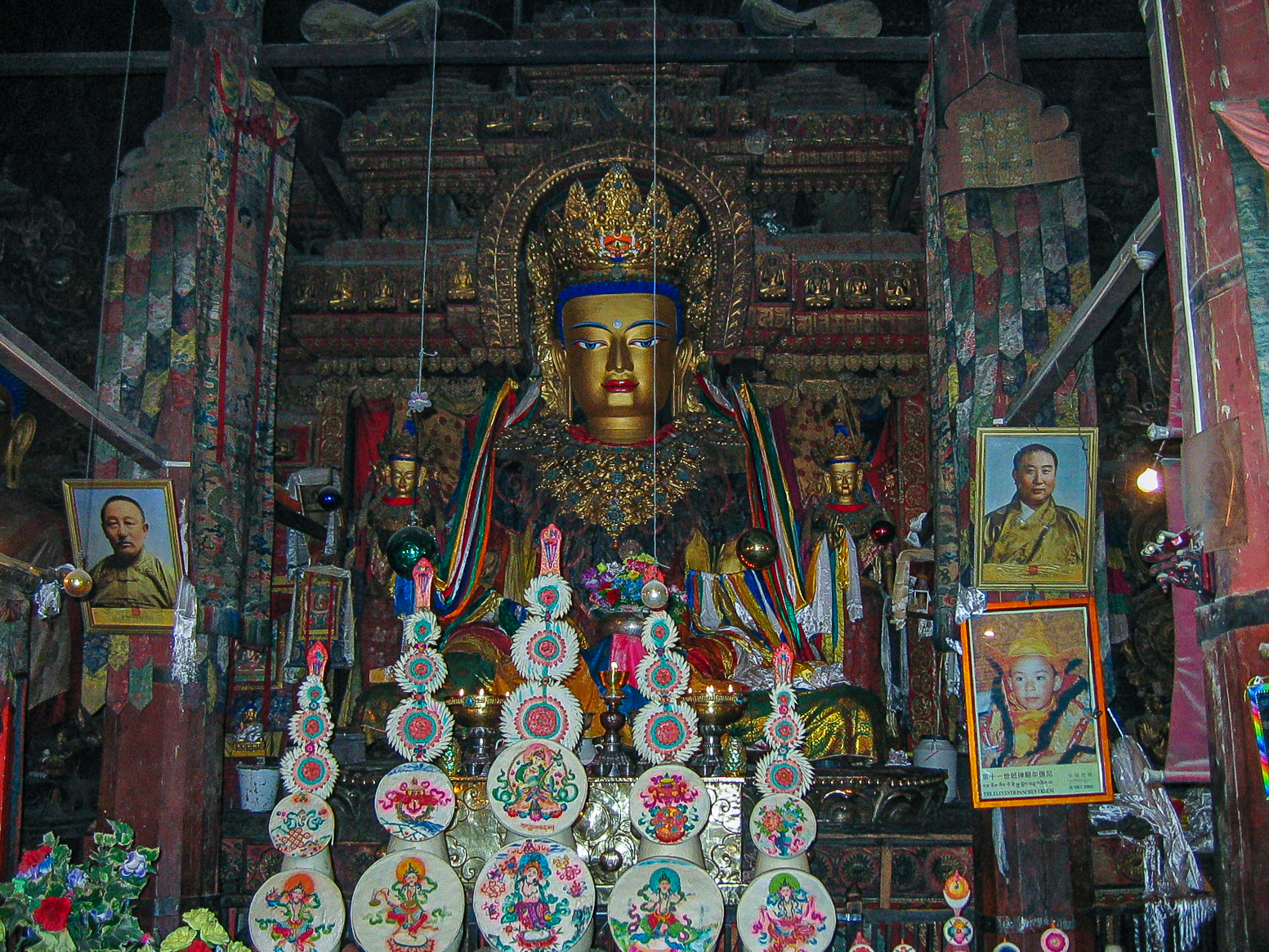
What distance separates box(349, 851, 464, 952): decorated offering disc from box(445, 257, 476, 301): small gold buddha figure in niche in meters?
3.79

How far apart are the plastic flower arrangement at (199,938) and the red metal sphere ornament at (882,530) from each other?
4.45m

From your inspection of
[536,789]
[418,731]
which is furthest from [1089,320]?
[418,731]

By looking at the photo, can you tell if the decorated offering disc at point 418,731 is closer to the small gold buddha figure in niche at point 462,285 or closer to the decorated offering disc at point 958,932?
the decorated offering disc at point 958,932

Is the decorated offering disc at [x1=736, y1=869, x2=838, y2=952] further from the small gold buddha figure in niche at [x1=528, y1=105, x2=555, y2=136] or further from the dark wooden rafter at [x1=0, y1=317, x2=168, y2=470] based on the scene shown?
the small gold buddha figure in niche at [x1=528, y1=105, x2=555, y2=136]

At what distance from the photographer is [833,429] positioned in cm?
827

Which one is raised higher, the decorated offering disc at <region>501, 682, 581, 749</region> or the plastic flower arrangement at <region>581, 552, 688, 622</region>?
the plastic flower arrangement at <region>581, 552, 688, 622</region>

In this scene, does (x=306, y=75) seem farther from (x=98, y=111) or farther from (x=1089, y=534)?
(x=1089, y=534)

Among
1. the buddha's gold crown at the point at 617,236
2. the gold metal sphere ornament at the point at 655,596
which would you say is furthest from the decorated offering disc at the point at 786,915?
the buddha's gold crown at the point at 617,236

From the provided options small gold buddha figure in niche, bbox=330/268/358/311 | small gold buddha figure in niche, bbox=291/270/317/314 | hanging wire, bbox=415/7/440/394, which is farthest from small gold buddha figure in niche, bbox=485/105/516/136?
small gold buddha figure in niche, bbox=291/270/317/314

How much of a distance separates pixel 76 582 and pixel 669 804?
7.87 ft

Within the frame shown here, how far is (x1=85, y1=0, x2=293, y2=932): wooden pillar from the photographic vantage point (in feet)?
18.4

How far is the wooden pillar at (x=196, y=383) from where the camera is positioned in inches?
221

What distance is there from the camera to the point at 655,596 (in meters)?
5.62

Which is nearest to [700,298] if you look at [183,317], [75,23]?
[183,317]
